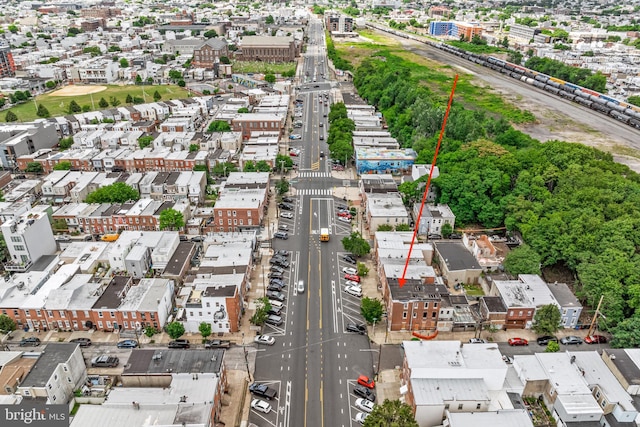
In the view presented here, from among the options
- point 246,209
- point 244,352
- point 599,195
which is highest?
point 599,195

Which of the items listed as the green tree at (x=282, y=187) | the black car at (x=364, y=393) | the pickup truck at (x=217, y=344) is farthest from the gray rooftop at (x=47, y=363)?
the green tree at (x=282, y=187)

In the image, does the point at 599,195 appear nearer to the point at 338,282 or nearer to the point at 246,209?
the point at 338,282

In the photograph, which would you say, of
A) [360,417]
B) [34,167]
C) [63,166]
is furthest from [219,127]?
[360,417]

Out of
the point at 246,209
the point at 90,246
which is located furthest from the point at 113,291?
the point at 246,209

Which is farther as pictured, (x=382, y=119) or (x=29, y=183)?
(x=382, y=119)

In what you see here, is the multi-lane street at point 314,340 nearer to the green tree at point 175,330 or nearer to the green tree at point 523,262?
the green tree at point 175,330

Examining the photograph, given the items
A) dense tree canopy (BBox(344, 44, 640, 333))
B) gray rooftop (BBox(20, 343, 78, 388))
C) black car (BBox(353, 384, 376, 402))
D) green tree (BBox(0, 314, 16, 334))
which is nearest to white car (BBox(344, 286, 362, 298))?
black car (BBox(353, 384, 376, 402))

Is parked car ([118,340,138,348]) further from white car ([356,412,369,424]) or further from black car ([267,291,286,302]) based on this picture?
white car ([356,412,369,424])
